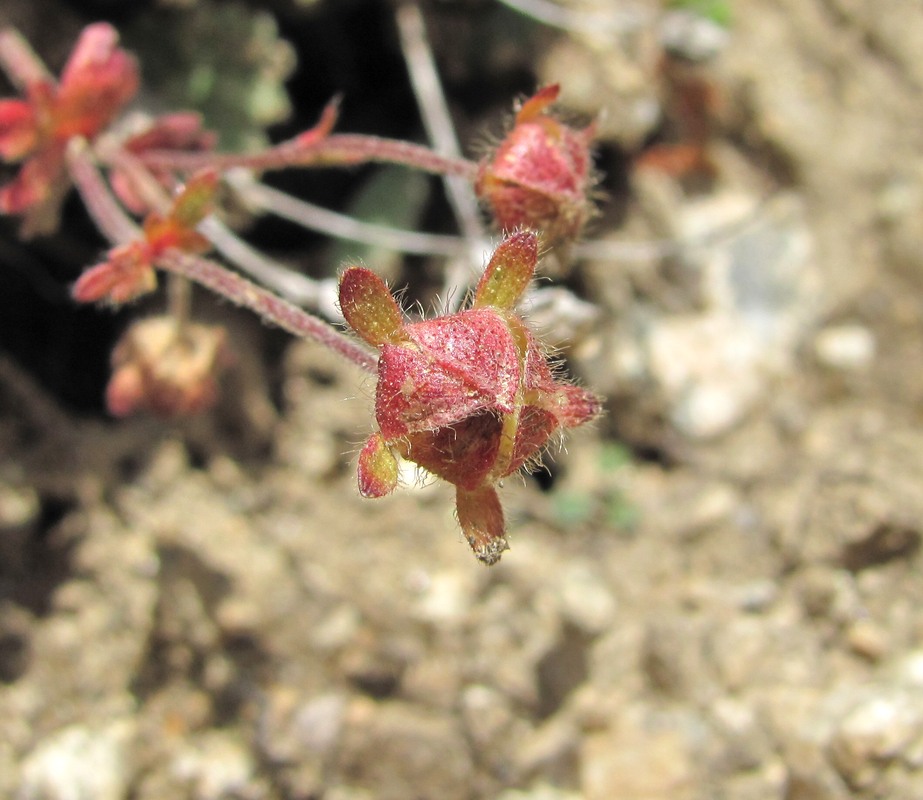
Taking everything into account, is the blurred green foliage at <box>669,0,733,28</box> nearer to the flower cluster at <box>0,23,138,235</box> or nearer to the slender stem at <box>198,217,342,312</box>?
the slender stem at <box>198,217,342,312</box>

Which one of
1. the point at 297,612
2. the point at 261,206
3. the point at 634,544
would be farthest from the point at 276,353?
the point at 634,544

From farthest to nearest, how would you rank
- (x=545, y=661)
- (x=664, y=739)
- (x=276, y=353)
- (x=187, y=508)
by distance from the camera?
1. (x=276, y=353)
2. (x=187, y=508)
3. (x=545, y=661)
4. (x=664, y=739)

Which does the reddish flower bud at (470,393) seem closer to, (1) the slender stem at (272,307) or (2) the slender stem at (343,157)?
(1) the slender stem at (272,307)

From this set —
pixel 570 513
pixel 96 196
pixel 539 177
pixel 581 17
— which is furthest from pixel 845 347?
pixel 96 196

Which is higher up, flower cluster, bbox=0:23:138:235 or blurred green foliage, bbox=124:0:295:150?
blurred green foliage, bbox=124:0:295:150

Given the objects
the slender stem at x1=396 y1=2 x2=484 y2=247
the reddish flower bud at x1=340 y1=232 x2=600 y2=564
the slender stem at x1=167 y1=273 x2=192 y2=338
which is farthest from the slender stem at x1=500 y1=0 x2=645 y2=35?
the reddish flower bud at x1=340 y1=232 x2=600 y2=564

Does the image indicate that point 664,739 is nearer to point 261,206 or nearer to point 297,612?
point 297,612

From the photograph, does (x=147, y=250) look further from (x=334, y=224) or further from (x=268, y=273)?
(x=334, y=224)
